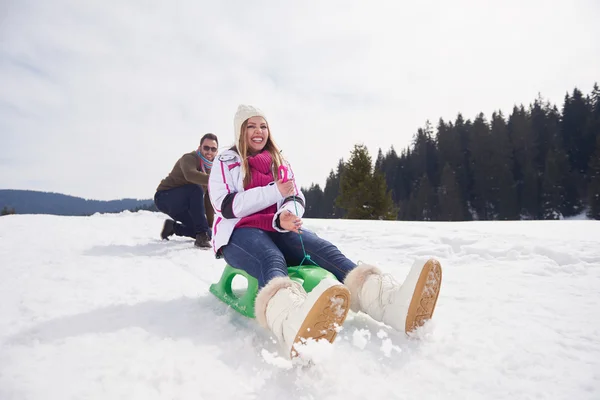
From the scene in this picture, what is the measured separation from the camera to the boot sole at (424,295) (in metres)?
1.82

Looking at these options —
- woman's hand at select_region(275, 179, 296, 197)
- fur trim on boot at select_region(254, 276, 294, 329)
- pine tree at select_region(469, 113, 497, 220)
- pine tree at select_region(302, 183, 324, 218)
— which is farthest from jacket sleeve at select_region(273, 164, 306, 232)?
pine tree at select_region(302, 183, 324, 218)

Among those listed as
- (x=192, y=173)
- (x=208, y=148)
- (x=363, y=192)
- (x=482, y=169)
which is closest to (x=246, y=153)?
(x=192, y=173)

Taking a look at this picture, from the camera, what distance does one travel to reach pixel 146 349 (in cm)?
168

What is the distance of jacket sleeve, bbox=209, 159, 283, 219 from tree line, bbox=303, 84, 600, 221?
3488 centimetres

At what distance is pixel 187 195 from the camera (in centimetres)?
538

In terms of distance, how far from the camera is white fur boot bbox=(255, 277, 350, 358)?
1536 millimetres

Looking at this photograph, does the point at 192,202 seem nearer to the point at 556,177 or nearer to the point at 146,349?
the point at 146,349

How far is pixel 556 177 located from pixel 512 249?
147 ft

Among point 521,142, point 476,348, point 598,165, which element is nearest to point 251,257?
point 476,348

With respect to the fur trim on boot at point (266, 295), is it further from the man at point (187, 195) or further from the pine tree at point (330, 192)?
the pine tree at point (330, 192)

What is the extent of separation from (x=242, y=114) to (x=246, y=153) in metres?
0.33

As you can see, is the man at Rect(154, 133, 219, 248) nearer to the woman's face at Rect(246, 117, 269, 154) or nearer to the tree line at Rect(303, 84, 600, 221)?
the woman's face at Rect(246, 117, 269, 154)

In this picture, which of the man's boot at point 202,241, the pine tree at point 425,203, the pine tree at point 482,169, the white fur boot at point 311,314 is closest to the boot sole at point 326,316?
the white fur boot at point 311,314

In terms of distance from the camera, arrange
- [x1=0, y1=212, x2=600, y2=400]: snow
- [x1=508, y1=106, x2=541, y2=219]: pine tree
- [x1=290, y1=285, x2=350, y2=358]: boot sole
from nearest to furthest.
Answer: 1. [x1=0, y1=212, x2=600, y2=400]: snow
2. [x1=290, y1=285, x2=350, y2=358]: boot sole
3. [x1=508, y1=106, x2=541, y2=219]: pine tree
